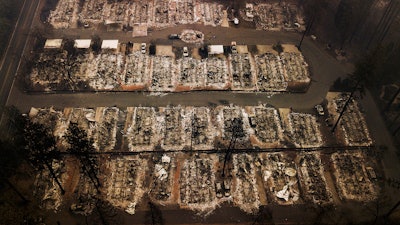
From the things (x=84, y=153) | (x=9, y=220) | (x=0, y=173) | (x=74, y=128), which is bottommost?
(x=9, y=220)

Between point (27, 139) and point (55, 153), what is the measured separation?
3.98m

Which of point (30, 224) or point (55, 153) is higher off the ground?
point (55, 153)

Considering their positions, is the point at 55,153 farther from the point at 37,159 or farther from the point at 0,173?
the point at 0,173

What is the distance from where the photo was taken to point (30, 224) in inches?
1817

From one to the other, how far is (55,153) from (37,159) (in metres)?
2.36

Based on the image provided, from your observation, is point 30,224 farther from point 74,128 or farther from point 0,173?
point 74,128

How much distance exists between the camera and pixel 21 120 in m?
44.8

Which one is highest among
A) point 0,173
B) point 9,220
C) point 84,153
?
point 84,153

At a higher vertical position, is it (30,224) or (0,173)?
(0,173)

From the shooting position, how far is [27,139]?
4484cm

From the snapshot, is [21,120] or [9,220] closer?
[21,120]

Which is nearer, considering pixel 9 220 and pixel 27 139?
pixel 27 139

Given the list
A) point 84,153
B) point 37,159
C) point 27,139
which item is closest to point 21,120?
point 27,139

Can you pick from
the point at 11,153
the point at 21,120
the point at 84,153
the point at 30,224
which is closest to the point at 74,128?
the point at 84,153
